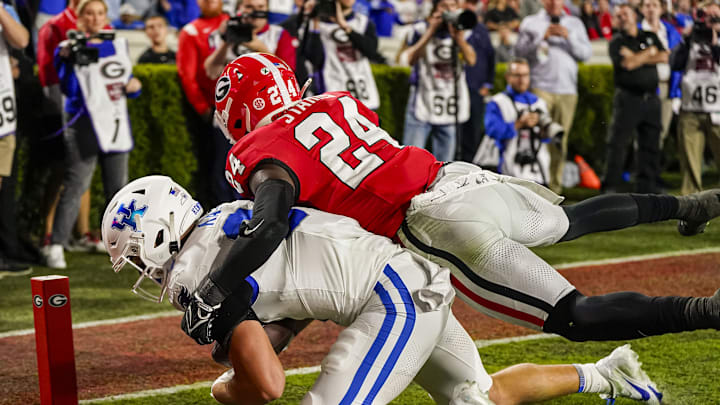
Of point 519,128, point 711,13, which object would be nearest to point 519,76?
point 519,128

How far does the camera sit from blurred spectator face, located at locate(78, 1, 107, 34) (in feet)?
22.5

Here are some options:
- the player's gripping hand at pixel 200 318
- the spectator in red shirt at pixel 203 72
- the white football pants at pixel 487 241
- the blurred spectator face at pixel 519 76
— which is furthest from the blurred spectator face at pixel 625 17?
the player's gripping hand at pixel 200 318

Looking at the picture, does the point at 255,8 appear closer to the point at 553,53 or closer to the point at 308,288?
the point at 553,53

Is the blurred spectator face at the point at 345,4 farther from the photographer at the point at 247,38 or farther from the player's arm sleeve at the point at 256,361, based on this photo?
the player's arm sleeve at the point at 256,361

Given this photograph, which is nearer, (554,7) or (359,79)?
(359,79)

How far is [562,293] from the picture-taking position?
3.09 meters

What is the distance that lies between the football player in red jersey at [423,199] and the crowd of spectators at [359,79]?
3.75 meters

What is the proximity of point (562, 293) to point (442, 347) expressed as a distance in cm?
40

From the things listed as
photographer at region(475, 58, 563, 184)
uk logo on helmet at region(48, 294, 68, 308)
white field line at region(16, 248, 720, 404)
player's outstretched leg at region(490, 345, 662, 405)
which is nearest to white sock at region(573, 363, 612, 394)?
player's outstretched leg at region(490, 345, 662, 405)

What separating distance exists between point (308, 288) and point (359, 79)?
551 cm

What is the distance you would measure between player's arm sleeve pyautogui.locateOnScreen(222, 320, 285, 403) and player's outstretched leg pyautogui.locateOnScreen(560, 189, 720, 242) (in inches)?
46.9

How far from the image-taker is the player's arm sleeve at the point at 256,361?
8.79ft

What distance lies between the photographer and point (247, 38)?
717 cm

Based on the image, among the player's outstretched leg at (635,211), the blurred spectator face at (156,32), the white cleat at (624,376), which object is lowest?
the white cleat at (624,376)
